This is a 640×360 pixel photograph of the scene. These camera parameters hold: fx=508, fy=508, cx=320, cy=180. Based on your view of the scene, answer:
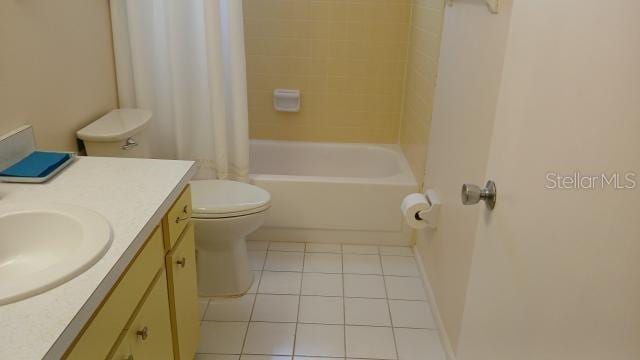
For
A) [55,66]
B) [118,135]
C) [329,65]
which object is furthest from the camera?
[329,65]

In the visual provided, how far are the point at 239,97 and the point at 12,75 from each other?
1.03 metres

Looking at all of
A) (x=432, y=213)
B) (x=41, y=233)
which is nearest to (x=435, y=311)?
(x=432, y=213)

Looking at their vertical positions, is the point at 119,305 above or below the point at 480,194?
below

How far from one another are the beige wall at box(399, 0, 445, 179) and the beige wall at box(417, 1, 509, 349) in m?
0.16

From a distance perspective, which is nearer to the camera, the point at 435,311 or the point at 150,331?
the point at 150,331

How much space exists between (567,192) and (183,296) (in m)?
1.19

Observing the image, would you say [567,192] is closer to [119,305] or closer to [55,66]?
[119,305]

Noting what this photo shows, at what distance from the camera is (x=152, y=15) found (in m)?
2.28

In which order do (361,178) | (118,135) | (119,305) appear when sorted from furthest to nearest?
1. (361,178)
2. (118,135)
3. (119,305)

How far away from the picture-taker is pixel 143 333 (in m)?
1.23

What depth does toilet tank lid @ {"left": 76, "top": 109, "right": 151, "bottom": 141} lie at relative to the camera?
6.19 ft

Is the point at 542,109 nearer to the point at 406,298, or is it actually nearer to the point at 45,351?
the point at 45,351

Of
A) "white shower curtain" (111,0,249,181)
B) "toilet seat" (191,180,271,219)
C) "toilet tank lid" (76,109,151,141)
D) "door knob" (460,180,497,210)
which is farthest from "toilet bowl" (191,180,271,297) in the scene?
"door knob" (460,180,497,210)

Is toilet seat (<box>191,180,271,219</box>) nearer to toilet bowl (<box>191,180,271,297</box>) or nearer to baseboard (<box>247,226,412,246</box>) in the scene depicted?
toilet bowl (<box>191,180,271,297</box>)
